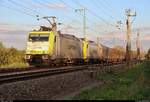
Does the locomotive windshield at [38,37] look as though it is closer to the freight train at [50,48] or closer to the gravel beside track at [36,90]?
the freight train at [50,48]

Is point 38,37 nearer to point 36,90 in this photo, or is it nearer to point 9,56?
point 9,56

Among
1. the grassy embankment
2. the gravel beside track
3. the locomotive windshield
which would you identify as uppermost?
the locomotive windshield

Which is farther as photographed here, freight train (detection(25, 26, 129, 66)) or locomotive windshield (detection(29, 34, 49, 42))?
locomotive windshield (detection(29, 34, 49, 42))

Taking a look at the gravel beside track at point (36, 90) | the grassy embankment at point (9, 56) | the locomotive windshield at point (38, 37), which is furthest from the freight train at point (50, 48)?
the gravel beside track at point (36, 90)

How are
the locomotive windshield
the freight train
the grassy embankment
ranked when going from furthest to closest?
the grassy embankment, the locomotive windshield, the freight train

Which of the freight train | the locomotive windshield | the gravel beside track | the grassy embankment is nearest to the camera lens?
the gravel beside track

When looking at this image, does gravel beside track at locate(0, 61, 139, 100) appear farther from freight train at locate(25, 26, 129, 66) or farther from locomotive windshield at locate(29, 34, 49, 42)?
locomotive windshield at locate(29, 34, 49, 42)

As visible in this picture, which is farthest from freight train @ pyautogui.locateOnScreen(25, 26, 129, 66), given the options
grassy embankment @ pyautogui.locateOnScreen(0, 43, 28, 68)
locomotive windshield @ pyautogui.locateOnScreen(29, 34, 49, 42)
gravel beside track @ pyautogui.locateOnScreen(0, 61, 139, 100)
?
gravel beside track @ pyautogui.locateOnScreen(0, 61, 139, 100)

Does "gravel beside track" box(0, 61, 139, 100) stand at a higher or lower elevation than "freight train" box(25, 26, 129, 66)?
lower

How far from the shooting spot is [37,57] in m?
39.2

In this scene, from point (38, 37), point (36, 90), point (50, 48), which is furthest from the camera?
Answer: point (38, 37)

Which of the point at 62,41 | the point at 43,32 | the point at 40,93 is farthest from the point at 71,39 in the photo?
the point at 40,93

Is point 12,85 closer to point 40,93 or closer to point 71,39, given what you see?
point 40,93

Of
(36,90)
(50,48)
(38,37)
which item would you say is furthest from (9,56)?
(36,90)
